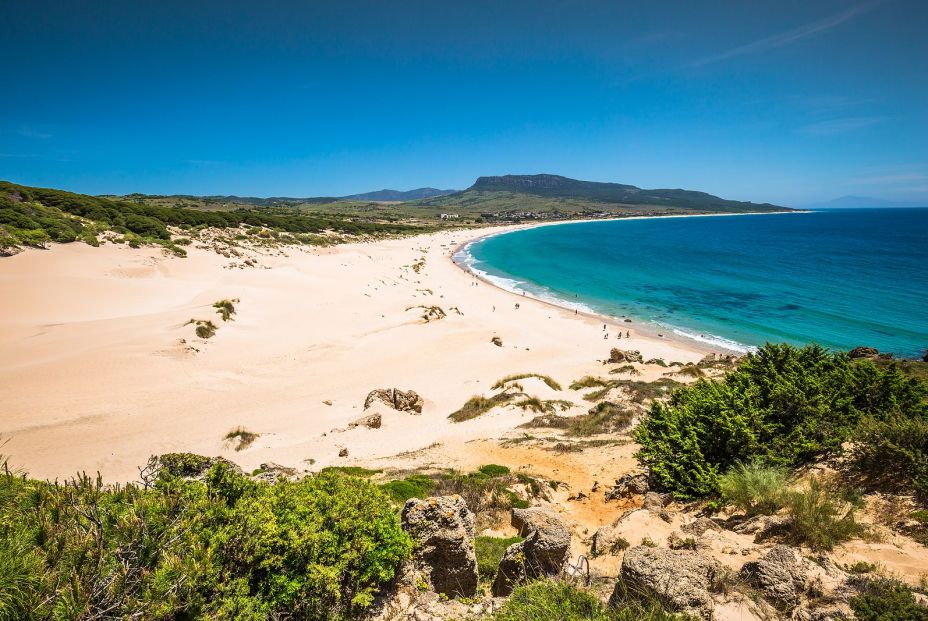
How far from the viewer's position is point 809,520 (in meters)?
6.14

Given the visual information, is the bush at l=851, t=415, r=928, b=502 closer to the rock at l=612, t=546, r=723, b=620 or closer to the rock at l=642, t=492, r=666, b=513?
the rock at l=642, t=492, r=666, b=513

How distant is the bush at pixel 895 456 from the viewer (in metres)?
6.80

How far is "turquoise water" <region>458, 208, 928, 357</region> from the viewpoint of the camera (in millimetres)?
34969

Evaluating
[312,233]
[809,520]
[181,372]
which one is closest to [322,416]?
[181,372]

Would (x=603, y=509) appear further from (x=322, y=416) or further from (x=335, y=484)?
(x=322, y=416)

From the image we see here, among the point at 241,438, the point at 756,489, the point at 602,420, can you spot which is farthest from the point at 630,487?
the point at 241,438

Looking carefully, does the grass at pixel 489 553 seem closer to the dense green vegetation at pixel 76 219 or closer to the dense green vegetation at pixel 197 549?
the dense green vegetation at pixel 197 549

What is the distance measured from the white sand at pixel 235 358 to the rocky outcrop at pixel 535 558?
8577 mm

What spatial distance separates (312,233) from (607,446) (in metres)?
77.8

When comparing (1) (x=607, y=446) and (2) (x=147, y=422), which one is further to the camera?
(2) (x=147, y=422)

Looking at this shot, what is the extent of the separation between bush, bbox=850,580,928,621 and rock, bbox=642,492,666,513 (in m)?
4.15

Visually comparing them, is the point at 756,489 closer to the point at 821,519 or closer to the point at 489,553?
the point at 821,519

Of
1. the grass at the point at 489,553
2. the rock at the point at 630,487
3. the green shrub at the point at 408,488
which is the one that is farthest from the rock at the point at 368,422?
the rock at the point at 630,487

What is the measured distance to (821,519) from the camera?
6125 mm
